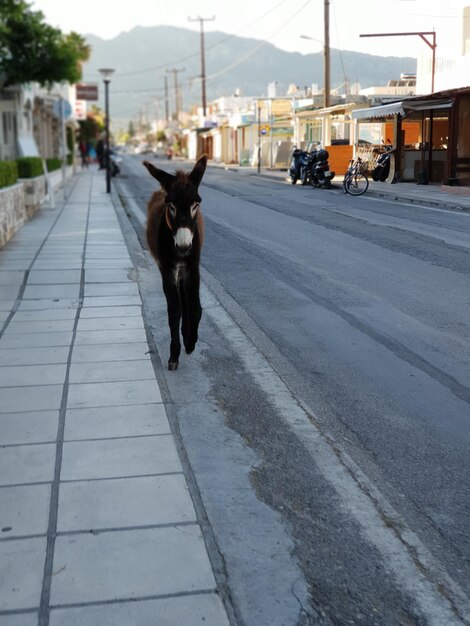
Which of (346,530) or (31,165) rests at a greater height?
(31,165)

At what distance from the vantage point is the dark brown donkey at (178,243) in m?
5.21

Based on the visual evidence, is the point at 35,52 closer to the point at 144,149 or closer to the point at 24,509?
the point at 24,509

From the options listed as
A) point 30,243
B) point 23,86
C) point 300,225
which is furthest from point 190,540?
point 23,86

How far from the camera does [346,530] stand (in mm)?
3393

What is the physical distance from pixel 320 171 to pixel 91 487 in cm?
2631

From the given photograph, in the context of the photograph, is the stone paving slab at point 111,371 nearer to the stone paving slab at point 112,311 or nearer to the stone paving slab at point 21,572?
the stone paving slab at point 112,311

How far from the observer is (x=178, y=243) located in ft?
17.0

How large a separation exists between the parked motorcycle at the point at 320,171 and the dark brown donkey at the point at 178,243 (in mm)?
23101

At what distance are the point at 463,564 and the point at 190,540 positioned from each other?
1070 millimetres

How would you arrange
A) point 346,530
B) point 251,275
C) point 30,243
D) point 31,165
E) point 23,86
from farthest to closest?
1. point 23,86
2. point 31,165
3. point 30,243
4. point 251,275
5. point 346,530

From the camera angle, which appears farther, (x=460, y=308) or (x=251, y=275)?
(x=251, y=275)

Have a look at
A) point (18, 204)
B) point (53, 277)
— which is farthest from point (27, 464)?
point (18, 204)

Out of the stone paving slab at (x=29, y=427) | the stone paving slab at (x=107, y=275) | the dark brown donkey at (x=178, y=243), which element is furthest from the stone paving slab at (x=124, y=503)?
the stone paving slab at (x=107, y=275)

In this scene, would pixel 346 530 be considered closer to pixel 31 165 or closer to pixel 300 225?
pixel 300 225
